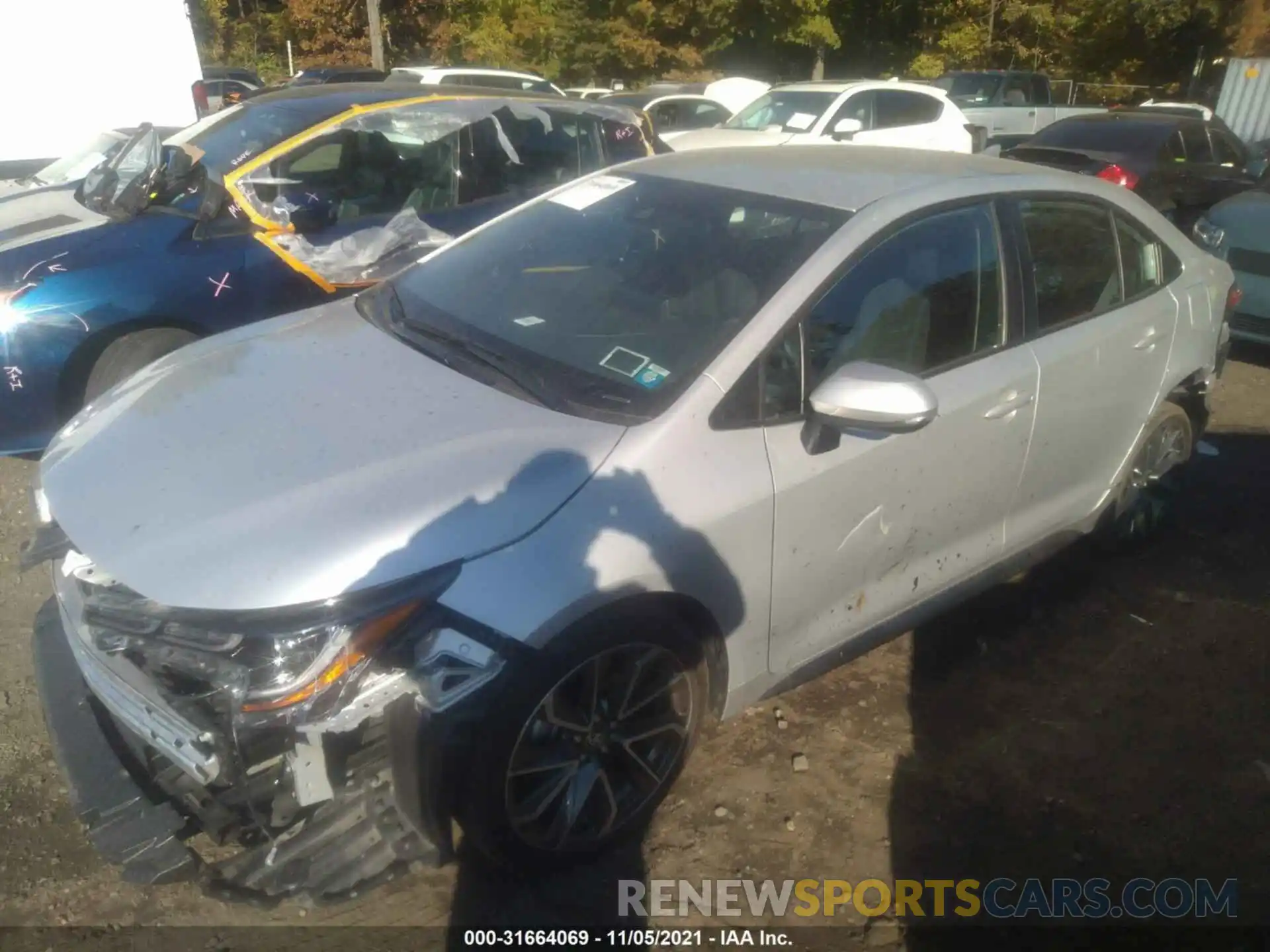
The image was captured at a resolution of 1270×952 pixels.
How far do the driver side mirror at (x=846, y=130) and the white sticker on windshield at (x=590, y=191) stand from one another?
812 centimetres

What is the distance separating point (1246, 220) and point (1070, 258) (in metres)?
4.66

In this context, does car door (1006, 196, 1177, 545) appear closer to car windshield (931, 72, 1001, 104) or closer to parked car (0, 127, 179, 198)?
parked car (0, 127, 179, 198)

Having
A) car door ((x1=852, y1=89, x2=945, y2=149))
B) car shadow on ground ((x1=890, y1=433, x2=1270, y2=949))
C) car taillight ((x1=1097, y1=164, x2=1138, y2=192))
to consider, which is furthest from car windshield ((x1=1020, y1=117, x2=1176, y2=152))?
car shadow on ground ((x1=890, y1=433, x2=1270, y2=949))

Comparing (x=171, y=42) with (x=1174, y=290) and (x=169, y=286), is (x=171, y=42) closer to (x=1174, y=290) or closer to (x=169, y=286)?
(x=169, y=286)

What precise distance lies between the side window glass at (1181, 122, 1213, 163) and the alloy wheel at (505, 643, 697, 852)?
31.8 feet

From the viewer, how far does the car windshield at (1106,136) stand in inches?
380

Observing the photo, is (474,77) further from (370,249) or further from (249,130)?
(370,249)

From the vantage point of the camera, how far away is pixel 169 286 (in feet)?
14.8

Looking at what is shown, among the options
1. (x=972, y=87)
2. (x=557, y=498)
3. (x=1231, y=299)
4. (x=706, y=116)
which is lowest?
(x=706, y=116)

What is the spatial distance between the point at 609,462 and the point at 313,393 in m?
0.89

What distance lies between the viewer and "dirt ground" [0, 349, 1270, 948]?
2.60 metres

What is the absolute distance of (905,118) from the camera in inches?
476

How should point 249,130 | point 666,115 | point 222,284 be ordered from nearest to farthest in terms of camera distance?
point 222,284 < point 249,130 < point 666,115

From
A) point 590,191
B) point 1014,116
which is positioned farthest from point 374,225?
point 1014,116
